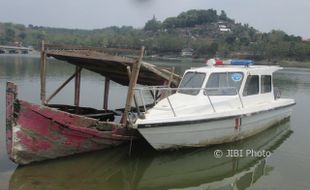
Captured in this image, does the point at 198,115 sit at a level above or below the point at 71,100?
above

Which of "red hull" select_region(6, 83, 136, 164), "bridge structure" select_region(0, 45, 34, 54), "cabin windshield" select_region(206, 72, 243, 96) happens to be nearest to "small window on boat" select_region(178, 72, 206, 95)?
"cabin windshield" select_region(206, 72, 243, 96)

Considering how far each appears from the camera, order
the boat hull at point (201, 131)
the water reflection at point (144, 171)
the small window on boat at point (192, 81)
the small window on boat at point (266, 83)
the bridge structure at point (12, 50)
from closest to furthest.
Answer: the water reflection at point (144, 171), the boat hull at point (201, 131), the small window on boat at point (192, 81), the small window on boat at point (266, 83), the bridge structure at point (12, 50)

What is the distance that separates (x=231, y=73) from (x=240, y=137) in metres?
2.18

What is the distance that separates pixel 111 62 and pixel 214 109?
351 centimetres

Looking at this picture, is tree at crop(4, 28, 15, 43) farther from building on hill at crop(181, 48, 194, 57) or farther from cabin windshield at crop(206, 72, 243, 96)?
cabin windshield at crop(206, 72, 243, 96)

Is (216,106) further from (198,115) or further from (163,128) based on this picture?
(163,128)

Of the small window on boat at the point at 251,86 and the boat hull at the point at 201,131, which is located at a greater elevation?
the small window on boat at the point at 251,86

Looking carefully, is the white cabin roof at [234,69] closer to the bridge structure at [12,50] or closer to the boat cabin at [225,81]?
the boat cabin at [225,81]

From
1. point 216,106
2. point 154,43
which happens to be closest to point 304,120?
point 216,106

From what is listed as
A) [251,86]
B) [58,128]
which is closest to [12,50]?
[251,86]

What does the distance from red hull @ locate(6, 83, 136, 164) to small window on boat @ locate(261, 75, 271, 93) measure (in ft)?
22.4

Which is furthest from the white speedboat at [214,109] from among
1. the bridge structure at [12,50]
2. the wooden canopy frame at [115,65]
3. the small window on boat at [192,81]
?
the bridge structure at [12,50]

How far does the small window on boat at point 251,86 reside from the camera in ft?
49.8

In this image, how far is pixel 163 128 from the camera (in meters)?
12.1
